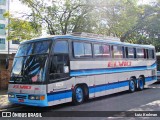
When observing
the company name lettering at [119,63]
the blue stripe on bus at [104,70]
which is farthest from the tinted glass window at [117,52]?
the blue stripe on bus at [104,70]

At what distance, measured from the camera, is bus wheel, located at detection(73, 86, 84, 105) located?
1241 centimetres

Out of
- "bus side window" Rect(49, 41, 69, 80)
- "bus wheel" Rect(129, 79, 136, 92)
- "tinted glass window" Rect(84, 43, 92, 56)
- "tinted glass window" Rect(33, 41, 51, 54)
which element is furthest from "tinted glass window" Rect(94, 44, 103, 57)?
"bus wheel" Rect(129, 79, 136, 92)

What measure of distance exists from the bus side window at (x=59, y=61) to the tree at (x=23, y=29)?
26.3 feet

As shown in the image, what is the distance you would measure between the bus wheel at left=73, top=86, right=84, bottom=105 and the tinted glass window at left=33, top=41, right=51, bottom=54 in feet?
7.78

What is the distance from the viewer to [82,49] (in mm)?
13164

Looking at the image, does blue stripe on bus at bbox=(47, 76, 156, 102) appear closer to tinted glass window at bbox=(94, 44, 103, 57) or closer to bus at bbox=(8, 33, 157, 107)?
bus at bbox=(8, 33, 157, 107)

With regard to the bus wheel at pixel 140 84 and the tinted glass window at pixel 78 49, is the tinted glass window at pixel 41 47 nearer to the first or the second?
the tinted glass window at pixel 78 49

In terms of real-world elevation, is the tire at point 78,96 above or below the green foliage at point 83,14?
below

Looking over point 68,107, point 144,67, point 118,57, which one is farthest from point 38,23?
point 68,107

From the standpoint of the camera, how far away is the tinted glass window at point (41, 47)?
11384mm

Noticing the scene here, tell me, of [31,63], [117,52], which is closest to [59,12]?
[117,52]

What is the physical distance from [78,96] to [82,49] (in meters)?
2.23

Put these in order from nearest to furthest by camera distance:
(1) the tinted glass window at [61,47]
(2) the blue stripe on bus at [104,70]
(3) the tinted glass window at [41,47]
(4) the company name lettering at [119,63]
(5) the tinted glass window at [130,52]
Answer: (3) the tinted glass window at [41,47]
(1) the tinted glass window at [61,47]
(2) the blue stripe on bus at [104,70]
(4) the company name lettering at [119,63]
(5) the tinted glass window at [130,52]

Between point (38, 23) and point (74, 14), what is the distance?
8.83 ft
